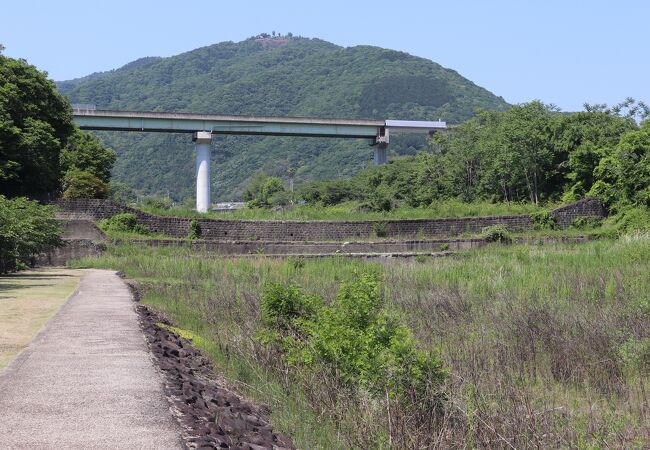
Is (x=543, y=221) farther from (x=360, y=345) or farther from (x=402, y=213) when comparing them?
(x=360, y=345)

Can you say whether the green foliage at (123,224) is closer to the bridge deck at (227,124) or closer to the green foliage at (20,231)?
the green foliage at (20,231)

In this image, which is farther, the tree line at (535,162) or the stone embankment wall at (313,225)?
the stone embankment wall at (313,225)

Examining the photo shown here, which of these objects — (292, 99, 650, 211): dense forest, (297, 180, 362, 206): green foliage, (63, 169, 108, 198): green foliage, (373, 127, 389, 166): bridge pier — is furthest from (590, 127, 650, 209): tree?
(373, 127, 389, 166): bridge pier

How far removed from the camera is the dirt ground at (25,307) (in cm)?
1148

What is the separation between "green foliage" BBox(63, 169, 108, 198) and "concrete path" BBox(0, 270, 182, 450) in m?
42.8

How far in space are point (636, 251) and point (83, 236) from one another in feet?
102

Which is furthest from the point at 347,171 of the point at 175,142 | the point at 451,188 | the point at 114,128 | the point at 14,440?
the point at 14,440

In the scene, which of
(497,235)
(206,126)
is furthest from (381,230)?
(206,126)

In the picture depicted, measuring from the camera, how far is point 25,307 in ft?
54.1

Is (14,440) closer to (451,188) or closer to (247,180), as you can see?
(451,188)

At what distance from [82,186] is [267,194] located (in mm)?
55159

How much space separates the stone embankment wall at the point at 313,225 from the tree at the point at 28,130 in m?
2.46

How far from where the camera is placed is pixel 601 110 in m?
56.1

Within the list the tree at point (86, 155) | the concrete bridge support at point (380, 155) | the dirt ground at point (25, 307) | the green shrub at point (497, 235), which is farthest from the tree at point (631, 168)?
the concrete bridge support at point (380, 155)
